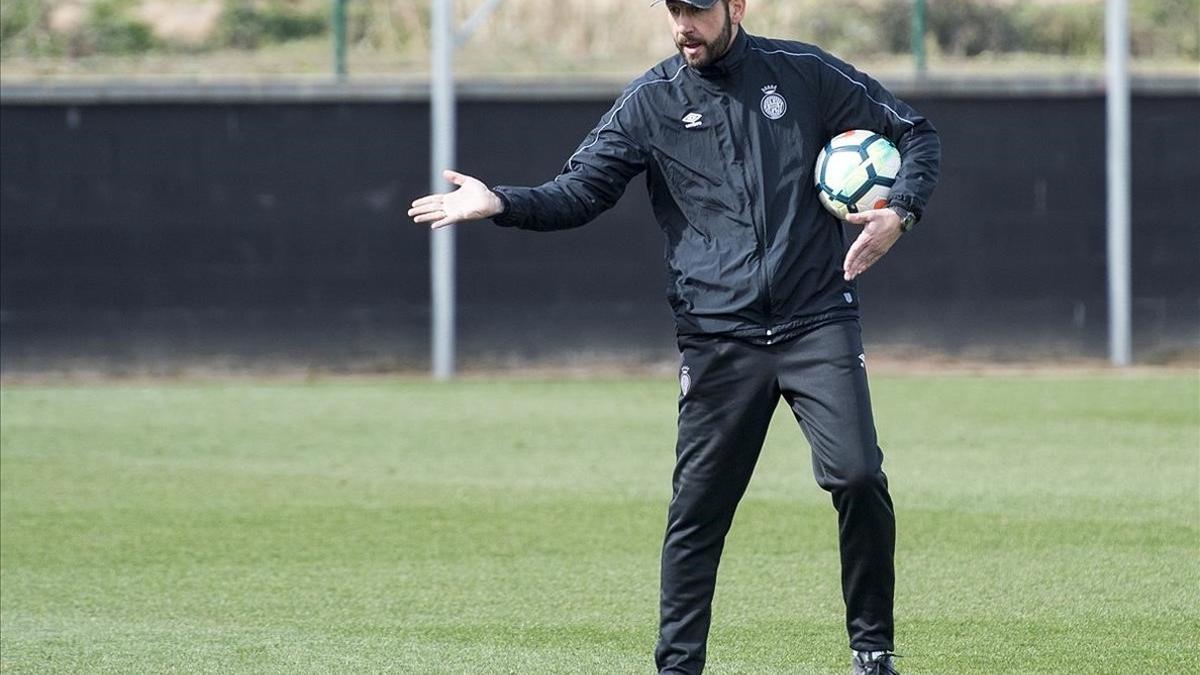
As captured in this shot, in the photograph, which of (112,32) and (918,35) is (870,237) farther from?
(112,32)

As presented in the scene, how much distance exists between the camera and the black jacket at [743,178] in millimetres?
5074

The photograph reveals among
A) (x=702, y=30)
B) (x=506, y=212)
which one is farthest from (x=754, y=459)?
(x=702, y=30)

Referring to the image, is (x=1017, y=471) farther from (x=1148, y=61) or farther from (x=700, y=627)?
(x=1148, y=61)

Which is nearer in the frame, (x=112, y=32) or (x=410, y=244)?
(x=410, y=244)

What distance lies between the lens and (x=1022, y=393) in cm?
1335

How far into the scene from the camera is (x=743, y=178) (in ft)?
16.7

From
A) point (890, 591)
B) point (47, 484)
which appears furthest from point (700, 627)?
point (47, 484)

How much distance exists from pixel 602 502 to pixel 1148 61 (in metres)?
9.90

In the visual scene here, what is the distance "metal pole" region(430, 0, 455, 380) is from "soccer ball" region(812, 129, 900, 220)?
9909mm

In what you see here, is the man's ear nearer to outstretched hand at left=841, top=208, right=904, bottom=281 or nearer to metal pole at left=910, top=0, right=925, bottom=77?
outstretched hand at left=841, top=208, right=904, bottom=281

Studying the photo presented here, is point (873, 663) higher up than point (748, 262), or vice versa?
point (748, 262)

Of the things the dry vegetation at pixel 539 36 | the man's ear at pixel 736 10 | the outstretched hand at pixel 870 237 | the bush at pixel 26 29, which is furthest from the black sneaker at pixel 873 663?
the bush at pixel 26 29

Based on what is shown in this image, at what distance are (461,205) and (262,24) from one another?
13165 millimetres

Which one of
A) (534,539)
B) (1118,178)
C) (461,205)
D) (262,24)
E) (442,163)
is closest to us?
(461,205)
